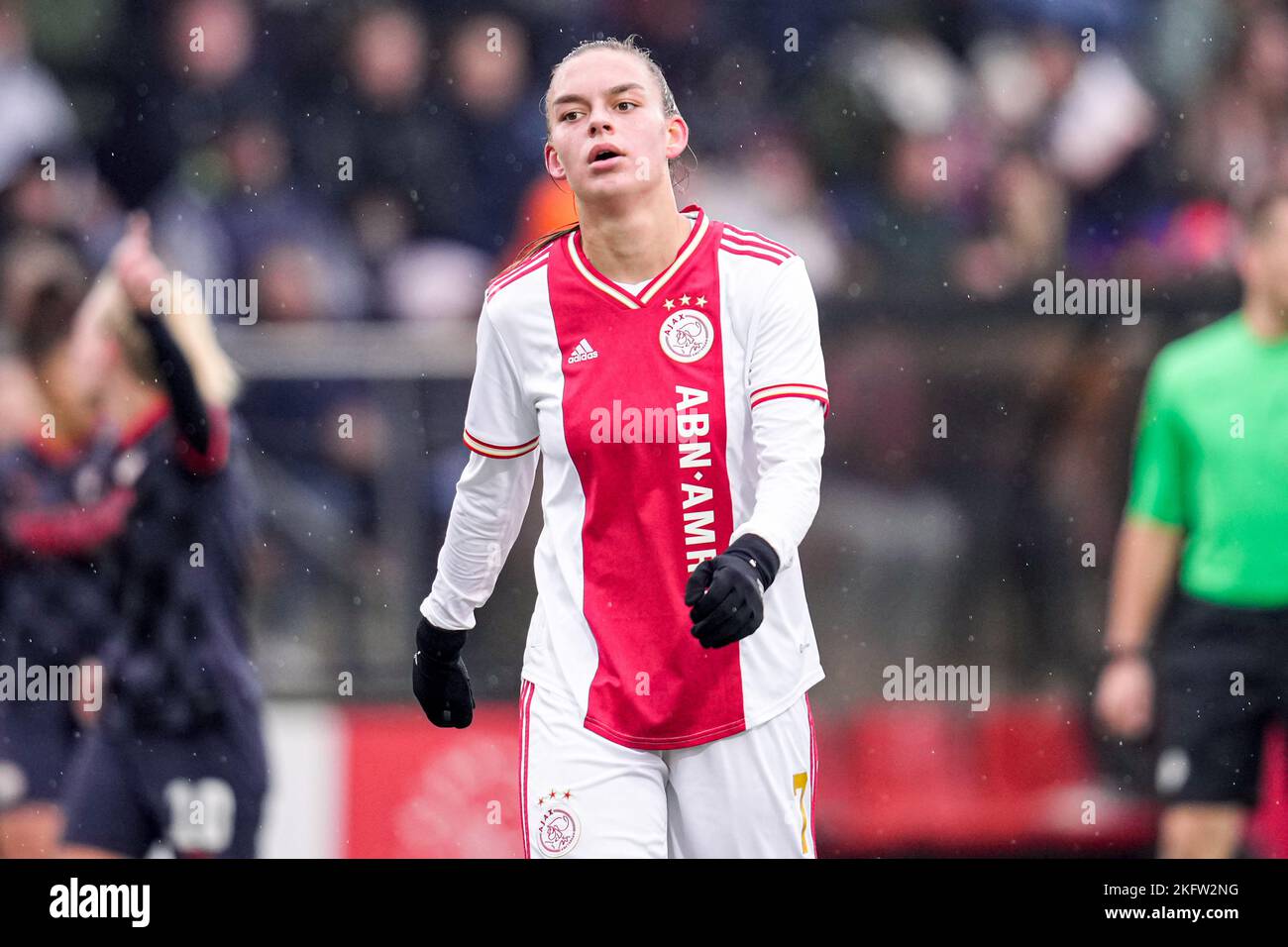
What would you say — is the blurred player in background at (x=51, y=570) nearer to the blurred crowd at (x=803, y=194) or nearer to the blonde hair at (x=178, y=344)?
the blonde hair at (x=178, y=344)

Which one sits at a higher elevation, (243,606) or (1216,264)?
(1216,264)

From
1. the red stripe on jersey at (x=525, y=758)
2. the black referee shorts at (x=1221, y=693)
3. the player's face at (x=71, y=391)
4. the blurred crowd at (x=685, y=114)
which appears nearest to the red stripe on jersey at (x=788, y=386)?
the red stripe on jersey at (x=525, y=758)

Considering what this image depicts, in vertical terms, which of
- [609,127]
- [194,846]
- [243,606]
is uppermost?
[609,127]

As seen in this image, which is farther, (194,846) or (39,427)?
(39,427)

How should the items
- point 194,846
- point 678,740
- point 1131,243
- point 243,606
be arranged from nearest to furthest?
point 678,740 → point 194,846 → point 243,606 → point 1131,243

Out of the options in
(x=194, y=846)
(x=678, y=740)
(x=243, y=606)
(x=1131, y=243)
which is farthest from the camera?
(x=1131, y=243)

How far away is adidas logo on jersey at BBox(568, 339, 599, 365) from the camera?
3.52 metres

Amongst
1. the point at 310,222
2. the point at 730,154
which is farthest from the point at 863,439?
the point at 310,222

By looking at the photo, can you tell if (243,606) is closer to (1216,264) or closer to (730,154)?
(730,154)

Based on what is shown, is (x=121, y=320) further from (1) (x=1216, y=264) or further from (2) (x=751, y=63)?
(1) (x=1216, y=264)

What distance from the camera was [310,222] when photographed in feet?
19.8

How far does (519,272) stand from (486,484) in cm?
45

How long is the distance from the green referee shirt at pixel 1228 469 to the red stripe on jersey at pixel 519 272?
2516mm

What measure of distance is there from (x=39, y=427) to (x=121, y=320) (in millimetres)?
596
